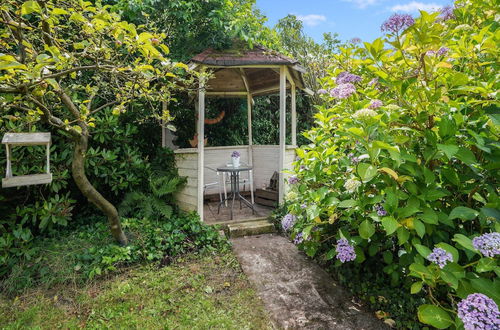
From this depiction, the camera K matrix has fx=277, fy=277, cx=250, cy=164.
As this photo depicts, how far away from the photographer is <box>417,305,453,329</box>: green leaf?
123cm

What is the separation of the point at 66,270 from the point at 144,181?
151 centimetres

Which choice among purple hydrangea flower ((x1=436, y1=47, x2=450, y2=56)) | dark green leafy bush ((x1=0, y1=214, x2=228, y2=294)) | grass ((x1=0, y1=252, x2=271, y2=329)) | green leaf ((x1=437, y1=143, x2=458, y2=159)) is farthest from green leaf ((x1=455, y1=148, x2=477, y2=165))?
dark green leafy bush ((x1=0, y1=214, x2=228, y2=294))

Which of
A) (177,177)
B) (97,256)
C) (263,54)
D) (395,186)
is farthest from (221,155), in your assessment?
(395,186)

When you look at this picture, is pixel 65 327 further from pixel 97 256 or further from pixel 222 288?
pixel 222 288

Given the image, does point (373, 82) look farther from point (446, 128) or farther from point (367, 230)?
point (367, 230)

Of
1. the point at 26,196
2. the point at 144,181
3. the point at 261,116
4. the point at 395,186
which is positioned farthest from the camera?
the point at 261,116

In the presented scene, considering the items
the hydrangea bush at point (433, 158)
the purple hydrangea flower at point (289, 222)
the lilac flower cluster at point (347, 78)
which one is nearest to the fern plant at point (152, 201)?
the purple hydrangea flower at point (289, 222)

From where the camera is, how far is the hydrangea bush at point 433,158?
1309 mm

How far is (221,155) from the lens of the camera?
19.6 feet

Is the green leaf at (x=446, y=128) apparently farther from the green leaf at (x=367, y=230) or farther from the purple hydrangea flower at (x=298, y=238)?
the purple hydrangea flower at (x=298, y=238)

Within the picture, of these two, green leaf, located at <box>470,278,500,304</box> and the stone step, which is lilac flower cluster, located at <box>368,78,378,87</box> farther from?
the stone step

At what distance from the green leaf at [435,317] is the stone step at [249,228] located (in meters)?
2.80

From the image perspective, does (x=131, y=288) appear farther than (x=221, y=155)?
No

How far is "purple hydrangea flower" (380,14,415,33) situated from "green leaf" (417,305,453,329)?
4.88 feet
